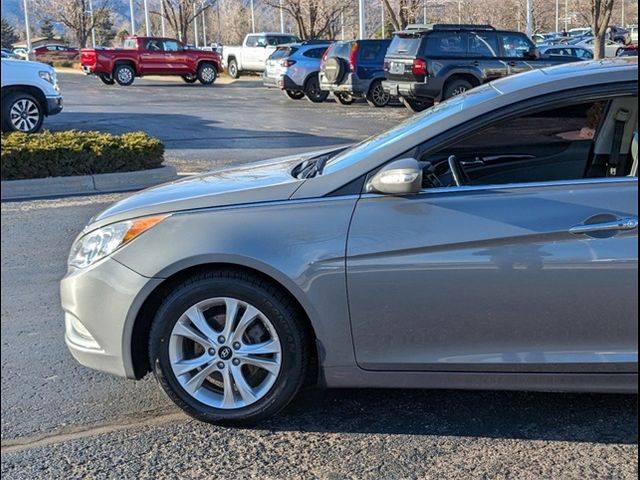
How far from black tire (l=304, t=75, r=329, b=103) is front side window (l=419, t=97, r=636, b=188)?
731 inches

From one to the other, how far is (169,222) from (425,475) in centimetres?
159

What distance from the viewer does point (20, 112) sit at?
1362 cm

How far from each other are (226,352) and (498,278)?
1278mm

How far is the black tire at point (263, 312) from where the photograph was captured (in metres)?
3.55

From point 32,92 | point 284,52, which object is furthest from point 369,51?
point 32,92

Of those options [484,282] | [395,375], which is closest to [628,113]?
[484,282]

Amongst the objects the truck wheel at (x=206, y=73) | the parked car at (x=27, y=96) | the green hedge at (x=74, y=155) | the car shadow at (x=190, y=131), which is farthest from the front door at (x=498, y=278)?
the truck wheel at (x=206, y=73)

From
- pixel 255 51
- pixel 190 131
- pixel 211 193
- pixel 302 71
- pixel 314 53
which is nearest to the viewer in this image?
pixel 211 193

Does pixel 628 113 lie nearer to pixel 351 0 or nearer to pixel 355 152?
pixel 355 152

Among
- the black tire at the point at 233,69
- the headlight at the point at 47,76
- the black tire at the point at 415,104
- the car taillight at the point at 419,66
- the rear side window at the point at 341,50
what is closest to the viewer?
the headlight at the point at 47,76

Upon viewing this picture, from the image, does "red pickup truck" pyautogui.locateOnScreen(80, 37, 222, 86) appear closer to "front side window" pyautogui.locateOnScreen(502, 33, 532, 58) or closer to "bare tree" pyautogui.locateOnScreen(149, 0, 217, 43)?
"bare tree" pyautogui.locateOnScreen(149, 0, 217, 43)

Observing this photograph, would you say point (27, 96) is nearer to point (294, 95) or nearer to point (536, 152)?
point (536, 152)

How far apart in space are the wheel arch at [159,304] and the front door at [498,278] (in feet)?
0.86

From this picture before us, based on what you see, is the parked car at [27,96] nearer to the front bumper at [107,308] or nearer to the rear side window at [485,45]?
the rear side window at [485,45]
